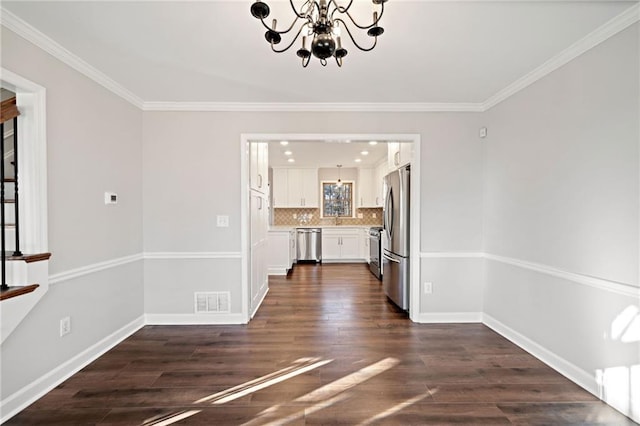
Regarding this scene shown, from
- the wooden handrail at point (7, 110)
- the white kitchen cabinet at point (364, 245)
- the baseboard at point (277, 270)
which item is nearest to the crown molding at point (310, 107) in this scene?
the wooden handrail at point (7, 110)

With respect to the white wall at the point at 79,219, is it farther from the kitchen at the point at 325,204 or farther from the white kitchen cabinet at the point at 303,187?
the white kitchen cabinet at the point at 303,187

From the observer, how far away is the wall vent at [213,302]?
3.37m

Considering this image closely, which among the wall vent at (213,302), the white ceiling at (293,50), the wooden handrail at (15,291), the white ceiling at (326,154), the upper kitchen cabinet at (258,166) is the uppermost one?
the white ceiling at (293,50)

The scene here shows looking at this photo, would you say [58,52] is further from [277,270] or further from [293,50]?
[277,270]

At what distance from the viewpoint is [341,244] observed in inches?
300

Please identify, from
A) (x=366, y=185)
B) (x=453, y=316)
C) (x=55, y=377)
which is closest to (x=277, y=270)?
(x=366, y=185)

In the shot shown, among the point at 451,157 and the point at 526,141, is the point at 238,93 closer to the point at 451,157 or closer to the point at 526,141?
the point at 451,157

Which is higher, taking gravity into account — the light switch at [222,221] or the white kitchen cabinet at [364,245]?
the light switch at [222,221]

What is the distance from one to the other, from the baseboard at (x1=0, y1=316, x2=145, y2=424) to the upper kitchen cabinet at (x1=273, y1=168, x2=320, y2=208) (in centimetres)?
508

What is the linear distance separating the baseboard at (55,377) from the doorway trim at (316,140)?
4.01ft

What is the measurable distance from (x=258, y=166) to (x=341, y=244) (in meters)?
4.05

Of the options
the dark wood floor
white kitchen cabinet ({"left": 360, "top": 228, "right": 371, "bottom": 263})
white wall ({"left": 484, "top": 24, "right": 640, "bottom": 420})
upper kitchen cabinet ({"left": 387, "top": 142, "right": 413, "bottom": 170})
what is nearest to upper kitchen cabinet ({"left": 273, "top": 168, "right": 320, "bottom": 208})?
white kitchen cabinet ({"left": 360, "top": 228, "right": 371, "bottom": 263})

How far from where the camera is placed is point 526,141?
2.77 m

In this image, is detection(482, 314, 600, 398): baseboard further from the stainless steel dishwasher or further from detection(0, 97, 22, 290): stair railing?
the stainless steel dishwasher
